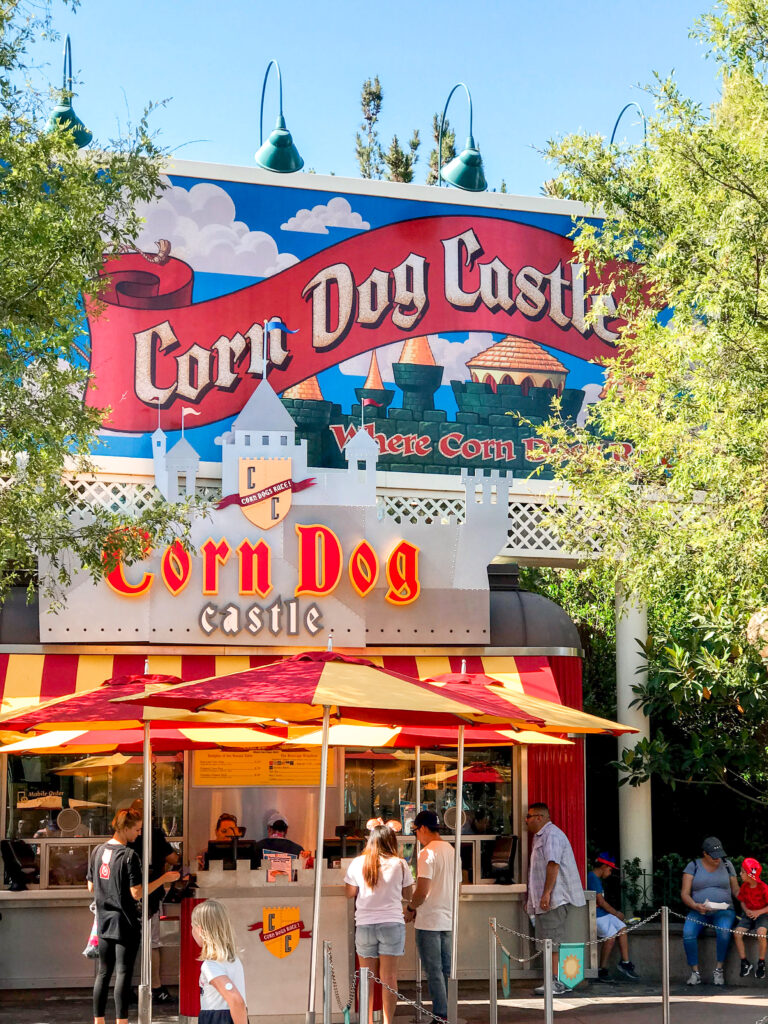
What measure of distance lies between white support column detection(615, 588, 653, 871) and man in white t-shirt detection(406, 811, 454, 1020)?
4.92 meters

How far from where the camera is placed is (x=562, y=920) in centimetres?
1143

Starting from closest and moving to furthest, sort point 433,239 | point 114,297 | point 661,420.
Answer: point 661,420 < point 114,297 < point 433,239

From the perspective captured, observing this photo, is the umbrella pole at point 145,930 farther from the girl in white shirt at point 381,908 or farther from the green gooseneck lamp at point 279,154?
the green gooseneck lamp at point 279,154

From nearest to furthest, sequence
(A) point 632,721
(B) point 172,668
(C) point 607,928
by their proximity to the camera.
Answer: (C) point 607,928, (B) point 172,668, (A) point 632,721

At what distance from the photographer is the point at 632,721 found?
1386 centimetres

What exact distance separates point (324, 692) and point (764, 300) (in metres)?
4.62

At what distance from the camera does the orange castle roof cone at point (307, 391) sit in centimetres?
1397

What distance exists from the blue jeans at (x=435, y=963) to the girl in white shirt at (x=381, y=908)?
37cm

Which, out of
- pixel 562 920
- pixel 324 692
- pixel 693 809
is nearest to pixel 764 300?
pixel 324 692

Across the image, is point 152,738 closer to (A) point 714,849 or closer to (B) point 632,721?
(A) point 714,849

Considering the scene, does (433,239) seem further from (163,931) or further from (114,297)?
(163,931)

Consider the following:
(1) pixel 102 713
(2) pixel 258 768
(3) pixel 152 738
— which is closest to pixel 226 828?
(2) pixel 258 768

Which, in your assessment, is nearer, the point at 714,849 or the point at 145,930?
the point at 145,930

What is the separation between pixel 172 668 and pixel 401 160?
20.6 meters
